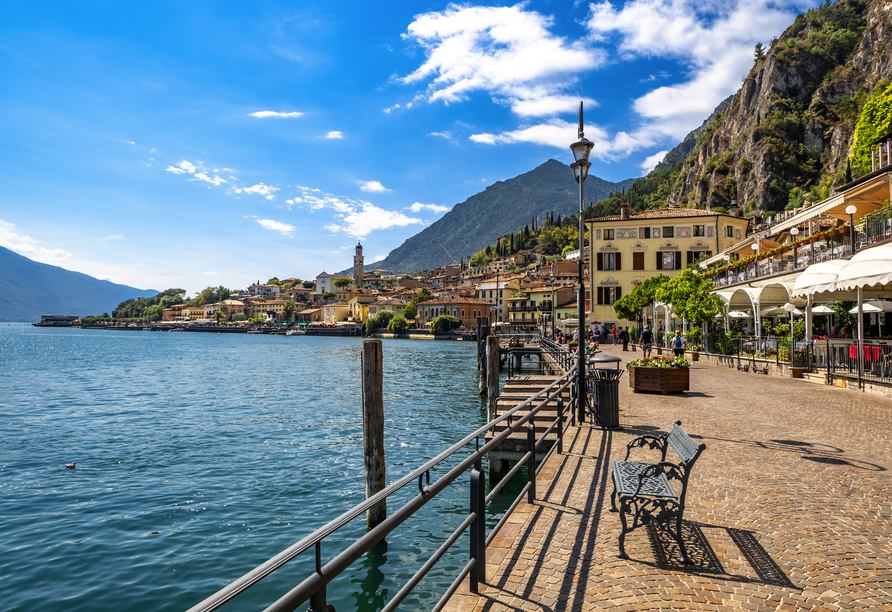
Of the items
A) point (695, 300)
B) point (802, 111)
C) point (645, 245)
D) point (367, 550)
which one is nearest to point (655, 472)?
point (367, 550)

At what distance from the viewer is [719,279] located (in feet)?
103

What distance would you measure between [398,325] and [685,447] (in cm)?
10795

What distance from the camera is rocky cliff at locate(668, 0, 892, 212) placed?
73.8 m

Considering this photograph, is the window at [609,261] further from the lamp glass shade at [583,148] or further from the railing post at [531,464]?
the railing post at [531,464]

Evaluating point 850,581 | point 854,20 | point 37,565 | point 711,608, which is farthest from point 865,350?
point 854,20

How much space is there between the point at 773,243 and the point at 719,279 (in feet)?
14.5

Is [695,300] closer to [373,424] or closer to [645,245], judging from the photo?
[373,424]

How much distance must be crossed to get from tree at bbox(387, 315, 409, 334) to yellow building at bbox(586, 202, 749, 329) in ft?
212

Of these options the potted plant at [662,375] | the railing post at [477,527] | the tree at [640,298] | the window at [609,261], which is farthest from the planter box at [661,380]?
the window at [609,261]

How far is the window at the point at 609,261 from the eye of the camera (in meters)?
50.9

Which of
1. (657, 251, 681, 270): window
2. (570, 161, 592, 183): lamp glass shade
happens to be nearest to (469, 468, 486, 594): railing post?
(570, 161, 592, 183): lamp glass shade

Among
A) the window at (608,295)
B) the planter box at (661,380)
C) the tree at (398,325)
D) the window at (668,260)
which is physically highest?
the window at (668,260)

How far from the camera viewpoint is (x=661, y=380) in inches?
565

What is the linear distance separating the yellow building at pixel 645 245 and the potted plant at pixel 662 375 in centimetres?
3698
